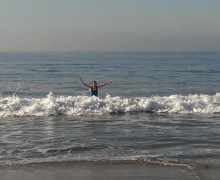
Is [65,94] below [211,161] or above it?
above

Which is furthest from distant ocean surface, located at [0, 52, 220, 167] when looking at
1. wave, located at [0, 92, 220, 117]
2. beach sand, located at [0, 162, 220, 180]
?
beach sand, located at [0, 162, 220, 180]

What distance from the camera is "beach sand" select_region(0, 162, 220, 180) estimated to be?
10203mm

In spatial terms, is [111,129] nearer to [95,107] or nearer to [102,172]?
[95,107]

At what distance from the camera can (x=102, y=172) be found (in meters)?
10.7

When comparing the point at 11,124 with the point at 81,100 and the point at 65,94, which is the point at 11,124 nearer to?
the point at 81,100

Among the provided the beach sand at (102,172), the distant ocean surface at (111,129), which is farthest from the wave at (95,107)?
the beach sand at (102,172)

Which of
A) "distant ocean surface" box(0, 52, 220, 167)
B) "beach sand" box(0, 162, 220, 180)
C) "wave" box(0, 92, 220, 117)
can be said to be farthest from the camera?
"wave" box(0, 92, 220, 117)

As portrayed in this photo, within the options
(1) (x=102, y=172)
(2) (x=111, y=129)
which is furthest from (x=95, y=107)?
(1) (x=102, y=172)

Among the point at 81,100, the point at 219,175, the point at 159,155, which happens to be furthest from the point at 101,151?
the point at 81,100

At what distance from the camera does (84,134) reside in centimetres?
1622

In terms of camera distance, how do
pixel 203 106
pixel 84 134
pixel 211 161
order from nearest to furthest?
1. pixel 211 161
2. pixel 84 134
3. pixel 203 106

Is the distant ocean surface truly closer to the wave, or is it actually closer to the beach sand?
the wave

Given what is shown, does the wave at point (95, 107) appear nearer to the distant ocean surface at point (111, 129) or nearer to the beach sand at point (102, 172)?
the distant ocean surface at point (111, 129)

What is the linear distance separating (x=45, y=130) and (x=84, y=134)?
1.92 meters
